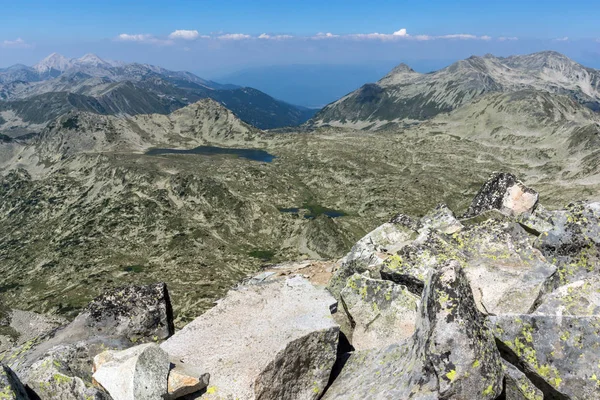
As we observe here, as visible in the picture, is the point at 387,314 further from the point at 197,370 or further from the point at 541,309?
the point at 197,370

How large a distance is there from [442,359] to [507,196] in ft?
81.5

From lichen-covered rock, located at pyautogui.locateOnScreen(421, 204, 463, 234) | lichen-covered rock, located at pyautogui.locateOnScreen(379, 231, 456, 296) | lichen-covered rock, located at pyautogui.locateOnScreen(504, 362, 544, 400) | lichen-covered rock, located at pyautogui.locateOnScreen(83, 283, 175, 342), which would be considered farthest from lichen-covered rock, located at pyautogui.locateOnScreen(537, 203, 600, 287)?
lichen-covered rock, located at pyautogui.locateOnScreen(83, 283, 175, 342)

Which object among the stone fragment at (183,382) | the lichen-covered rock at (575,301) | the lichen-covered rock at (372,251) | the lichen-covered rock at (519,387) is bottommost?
the lichen-covered rock at (372,251)

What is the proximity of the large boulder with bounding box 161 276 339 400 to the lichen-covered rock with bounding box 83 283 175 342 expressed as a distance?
3.01m

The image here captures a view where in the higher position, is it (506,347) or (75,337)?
(506,347)

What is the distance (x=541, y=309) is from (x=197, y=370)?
40.3 feet

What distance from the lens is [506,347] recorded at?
37.3 ft

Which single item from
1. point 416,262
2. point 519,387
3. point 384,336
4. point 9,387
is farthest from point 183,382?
point 416,262

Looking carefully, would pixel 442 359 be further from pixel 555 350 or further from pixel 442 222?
pixel 442 222

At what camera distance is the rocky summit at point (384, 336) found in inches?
413

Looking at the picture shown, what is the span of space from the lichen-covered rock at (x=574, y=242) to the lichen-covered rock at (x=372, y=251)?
8.31 meters

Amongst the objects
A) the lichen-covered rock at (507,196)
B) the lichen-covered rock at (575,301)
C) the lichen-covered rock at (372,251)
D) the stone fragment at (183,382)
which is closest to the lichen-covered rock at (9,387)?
the stone fragment at (183,382)

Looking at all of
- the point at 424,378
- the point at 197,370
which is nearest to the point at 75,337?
the point at 197,370

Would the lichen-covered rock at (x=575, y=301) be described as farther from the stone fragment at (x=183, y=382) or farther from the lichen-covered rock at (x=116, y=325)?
the lichen-covered rock at (x=116, y=325)
